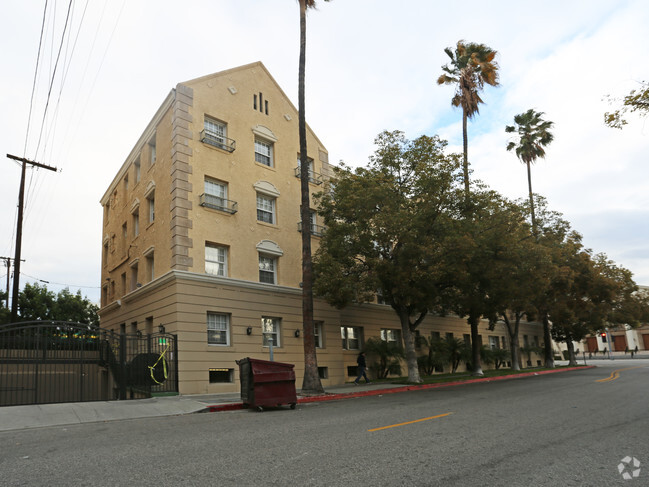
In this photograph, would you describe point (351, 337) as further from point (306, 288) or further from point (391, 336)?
point (306, 288)

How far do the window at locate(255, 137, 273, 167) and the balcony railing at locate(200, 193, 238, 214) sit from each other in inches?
123

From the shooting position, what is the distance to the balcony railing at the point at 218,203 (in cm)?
2007

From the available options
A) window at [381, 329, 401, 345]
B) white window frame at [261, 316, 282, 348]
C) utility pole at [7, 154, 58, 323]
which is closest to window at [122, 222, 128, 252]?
utility pole at [7, 154, 58, 323]

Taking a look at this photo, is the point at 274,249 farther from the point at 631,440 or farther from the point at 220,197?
the point at 631,440

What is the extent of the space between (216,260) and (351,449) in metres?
14.4

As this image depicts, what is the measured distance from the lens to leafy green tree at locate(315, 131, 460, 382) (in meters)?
19.2

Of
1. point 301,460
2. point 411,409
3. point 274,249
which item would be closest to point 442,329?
point 274,249

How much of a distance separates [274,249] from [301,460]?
16254 mm

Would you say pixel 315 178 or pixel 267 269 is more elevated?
pixel 315 178

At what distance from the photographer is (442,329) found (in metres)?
34.1

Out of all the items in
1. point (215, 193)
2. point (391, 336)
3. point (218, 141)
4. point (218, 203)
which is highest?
point (218, 141)

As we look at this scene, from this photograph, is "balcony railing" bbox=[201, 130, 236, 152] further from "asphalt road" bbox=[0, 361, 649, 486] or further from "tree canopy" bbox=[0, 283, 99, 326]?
"tree canopy" bbox=[0, 283, 99, 326]

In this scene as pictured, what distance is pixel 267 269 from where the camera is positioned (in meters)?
22.1

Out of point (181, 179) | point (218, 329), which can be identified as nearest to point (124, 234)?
point (181, 179)
